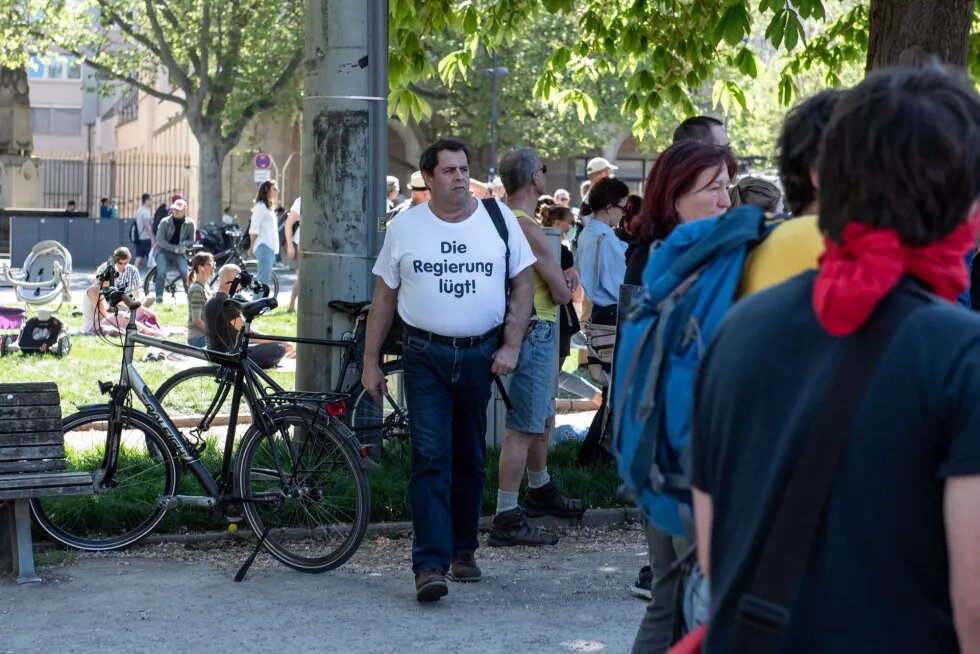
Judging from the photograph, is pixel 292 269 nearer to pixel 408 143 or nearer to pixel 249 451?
pixel 408 143

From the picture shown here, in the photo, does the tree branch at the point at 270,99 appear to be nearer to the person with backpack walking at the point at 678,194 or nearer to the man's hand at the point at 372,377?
the man's hand at the point at 372,377

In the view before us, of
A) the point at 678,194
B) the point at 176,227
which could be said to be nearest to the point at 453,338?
the point at 678,194

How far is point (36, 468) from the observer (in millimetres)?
6500

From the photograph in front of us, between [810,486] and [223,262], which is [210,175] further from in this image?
[810,486]

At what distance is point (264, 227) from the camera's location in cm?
1975

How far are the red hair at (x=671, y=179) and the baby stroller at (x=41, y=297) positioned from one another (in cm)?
1103

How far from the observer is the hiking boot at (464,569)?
255 inches

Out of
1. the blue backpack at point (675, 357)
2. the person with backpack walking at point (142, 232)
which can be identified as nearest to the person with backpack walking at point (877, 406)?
the blue backpack at point (675, 357)

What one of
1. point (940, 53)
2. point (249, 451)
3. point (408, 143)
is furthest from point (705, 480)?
point (408, 143)

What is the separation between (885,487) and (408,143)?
148 feet

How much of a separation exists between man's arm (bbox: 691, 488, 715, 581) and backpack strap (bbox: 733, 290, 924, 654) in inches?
6.8

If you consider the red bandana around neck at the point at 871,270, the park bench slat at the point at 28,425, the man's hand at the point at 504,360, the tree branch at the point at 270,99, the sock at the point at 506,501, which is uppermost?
the tree branch at the point at 270,99

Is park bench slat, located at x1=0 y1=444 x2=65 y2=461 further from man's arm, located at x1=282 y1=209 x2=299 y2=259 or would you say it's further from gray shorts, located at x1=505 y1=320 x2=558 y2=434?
man's arm, located at x1=282 y1=209 x2=299 y2=259

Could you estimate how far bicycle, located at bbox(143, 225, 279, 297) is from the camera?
2116 cm
